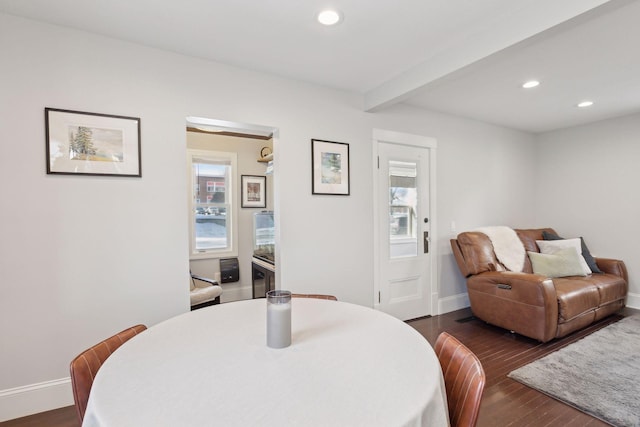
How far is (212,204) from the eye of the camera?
14.1 feet

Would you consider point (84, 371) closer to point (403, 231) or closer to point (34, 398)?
point (34, 398)

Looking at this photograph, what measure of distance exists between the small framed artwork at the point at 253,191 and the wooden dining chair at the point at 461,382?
144 inches

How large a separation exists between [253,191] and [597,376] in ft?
13.4

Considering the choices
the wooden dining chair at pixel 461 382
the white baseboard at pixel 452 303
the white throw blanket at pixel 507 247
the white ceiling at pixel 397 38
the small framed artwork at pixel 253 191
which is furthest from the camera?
the small framed artwork at pixel 253 191

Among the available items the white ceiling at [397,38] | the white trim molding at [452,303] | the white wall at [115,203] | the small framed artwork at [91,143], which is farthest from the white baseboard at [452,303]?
the small framed artwork at [91,143]

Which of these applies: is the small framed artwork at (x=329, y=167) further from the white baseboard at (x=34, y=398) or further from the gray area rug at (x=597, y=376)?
the white baseboard at (x=34, y=398)

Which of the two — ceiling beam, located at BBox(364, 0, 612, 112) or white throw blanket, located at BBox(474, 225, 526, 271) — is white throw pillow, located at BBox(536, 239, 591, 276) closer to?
white throw blanket, located at BBox(474, 225, 526, 271)

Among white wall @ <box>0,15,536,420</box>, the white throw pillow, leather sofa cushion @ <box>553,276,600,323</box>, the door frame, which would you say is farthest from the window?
the white throw pillow

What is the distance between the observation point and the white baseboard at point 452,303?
382cm

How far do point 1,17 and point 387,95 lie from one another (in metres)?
2.71

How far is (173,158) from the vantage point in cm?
233

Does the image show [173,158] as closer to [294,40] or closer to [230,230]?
[294,40]

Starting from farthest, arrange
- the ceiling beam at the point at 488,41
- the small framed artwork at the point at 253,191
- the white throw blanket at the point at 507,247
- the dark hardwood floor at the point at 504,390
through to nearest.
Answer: the small framed artwork at the point at 253,191, the white throw blanket at the point at 507,247, the dark hardwood floor at the point at 504,390, the ceiling beam at the point at 488,41

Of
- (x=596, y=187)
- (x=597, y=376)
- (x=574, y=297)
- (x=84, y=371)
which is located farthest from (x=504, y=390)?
(x=596, y=187)
